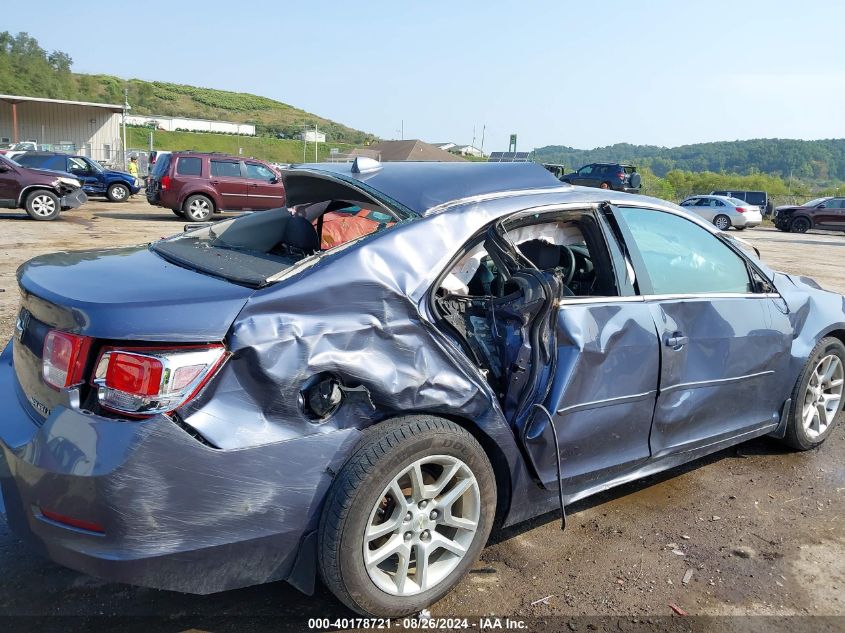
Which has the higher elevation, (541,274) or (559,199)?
(559,199)

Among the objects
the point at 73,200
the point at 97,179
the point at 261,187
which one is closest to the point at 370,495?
the point at 73,200

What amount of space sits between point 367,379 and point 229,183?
1747cm

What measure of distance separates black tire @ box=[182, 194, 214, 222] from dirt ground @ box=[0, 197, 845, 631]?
1630 centimetres

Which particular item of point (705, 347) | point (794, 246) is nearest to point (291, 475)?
point (705, 347)

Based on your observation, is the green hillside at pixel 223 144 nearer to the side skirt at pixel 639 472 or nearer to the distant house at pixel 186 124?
the distant house at pixel 186 124

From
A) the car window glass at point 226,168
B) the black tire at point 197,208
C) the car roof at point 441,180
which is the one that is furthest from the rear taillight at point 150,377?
the car window glass at point 226,168

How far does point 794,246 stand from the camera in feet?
70.1

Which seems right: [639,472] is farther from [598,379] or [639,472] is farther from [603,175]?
[603,175]

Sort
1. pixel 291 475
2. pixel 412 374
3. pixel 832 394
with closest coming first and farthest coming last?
pixel 291 475 < pixel 412 374 < pixel 832 394

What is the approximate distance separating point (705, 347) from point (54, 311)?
285 centimetres

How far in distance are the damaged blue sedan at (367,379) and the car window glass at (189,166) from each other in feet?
51.9

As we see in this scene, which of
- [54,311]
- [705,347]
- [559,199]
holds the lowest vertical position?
[705,347]

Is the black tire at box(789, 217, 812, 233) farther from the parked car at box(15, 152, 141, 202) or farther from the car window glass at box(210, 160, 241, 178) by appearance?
the parked car at box(15, 152, 141, 202)

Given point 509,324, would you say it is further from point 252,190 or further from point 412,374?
point 252,190
